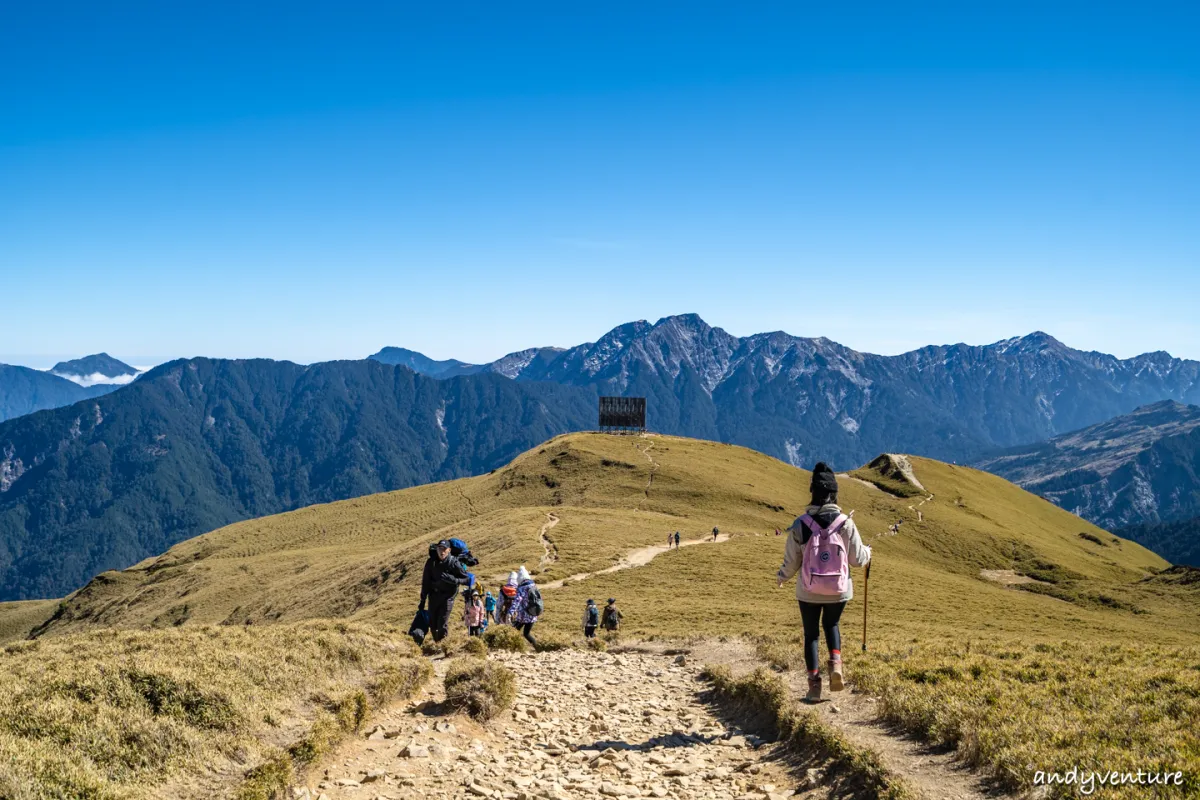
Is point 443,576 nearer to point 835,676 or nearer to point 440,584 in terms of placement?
point 440,584

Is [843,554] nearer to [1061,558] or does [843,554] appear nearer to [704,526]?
[704,526]

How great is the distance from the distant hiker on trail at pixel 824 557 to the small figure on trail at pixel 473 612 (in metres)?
13.9

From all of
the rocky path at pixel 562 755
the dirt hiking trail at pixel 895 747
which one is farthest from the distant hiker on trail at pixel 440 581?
the dirt hiking trail at pixel 895 747

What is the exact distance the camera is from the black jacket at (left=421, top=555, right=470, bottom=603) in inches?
781

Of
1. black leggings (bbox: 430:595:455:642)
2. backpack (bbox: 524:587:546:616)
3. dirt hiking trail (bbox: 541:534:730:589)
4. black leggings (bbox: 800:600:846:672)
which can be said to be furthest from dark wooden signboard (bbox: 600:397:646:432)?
black leggings (bbox: 800:600:846:672)

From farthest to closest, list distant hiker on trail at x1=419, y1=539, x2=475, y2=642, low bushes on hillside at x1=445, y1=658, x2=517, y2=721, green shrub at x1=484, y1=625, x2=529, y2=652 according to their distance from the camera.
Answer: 1. green shrub at x1=484, y1=625, x2=529, y2=652
2. distant hiker on trail at x1=419, y1=539, x2=475, y2=642
3. low bushes on hillside at x1=445, y1=658, x2=517, y2=721

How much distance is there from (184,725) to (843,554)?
10238 millimetres

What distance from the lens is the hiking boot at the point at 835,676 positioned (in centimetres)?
1322

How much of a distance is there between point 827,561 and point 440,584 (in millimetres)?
10867

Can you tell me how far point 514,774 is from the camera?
1134cm

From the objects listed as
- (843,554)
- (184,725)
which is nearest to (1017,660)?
(843,554)

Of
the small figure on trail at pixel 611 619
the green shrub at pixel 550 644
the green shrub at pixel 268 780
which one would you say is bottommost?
the small figure on trail at pixel 611 619

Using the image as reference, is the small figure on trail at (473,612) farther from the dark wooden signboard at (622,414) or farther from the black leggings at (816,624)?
the dark wooden signboard at (622,414)

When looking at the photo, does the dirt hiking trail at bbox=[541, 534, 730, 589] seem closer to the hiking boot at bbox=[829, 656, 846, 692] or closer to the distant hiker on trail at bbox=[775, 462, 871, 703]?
the hiking boot at bbox=[829, 656, 846, 692]
